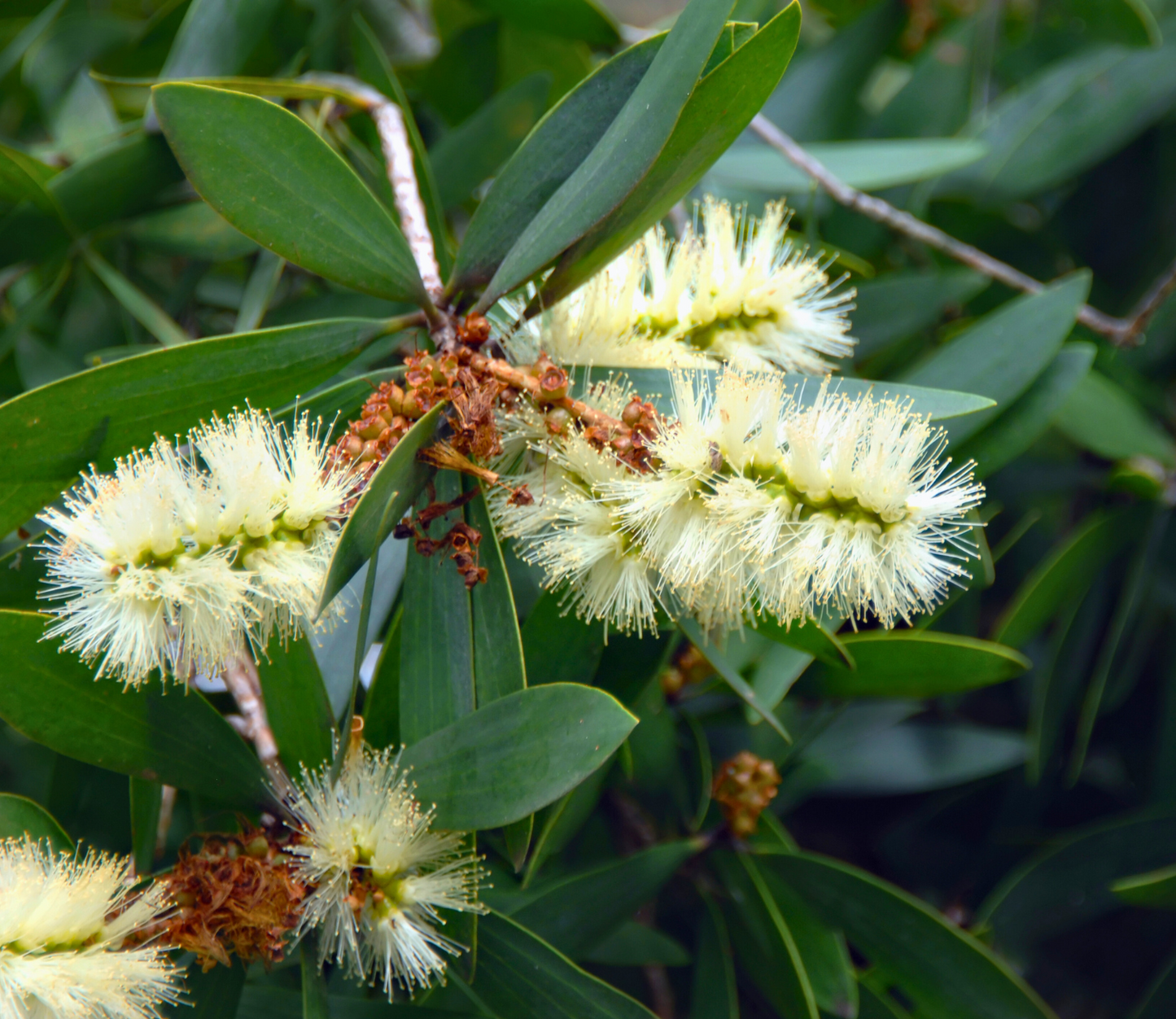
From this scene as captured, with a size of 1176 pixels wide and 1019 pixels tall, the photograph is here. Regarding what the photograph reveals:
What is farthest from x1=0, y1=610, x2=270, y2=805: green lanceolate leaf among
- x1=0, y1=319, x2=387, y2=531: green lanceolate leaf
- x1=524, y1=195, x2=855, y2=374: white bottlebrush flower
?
x1=524, y1=195, x2=855, y2=374: white bottlebrush flower

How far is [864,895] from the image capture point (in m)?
1.16

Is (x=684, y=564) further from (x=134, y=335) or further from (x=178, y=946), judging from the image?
(x=134, y=335)

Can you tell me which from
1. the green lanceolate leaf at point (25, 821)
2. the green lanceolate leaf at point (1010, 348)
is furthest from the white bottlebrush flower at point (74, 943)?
the green lanceolate leaf at point (1010, 348)

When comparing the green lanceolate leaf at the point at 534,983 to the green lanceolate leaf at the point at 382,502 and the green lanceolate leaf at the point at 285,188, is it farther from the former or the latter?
the green lanceolate leaf at the point at 285,188

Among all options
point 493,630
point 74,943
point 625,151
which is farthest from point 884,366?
point 74,943

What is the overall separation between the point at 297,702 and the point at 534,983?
0.41 m

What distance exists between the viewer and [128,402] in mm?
864

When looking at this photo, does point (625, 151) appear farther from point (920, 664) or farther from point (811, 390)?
point (920, 664)

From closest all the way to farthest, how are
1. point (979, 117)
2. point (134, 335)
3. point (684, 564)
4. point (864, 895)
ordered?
point (684, 564) → point (864, 895) → point (134, 335) → point (979, 117)

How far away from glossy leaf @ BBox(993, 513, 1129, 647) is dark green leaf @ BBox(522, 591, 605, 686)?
0.80m

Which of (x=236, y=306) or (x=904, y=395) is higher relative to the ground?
(x=236, y=306)

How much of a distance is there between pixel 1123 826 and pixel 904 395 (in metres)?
1.05

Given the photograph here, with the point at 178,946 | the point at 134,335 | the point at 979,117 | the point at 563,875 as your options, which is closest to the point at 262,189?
the point at 134,335

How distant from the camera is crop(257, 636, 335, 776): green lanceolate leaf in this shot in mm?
933
